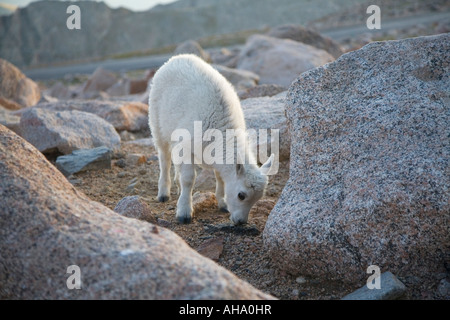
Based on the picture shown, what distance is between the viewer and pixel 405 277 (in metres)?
4.38

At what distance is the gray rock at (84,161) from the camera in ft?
28.0

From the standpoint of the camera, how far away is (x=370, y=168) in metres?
4.69

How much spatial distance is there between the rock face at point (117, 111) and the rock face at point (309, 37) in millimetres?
9297

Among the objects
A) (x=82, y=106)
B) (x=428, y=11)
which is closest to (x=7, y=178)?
(x=82, y=106)

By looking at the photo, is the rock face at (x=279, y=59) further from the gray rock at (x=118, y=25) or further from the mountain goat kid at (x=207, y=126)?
the gray rock at (x=118, y=25)

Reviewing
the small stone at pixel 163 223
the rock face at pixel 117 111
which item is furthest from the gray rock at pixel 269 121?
the rock face at pixel 117 111

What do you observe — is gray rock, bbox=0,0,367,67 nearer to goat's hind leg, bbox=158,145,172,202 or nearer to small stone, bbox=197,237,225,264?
goat's hind leg, bbox=158,145,172,202

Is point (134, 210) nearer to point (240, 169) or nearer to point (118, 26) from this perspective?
point (240, 169)

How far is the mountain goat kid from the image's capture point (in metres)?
6.77

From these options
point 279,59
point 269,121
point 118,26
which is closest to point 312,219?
point 269,121

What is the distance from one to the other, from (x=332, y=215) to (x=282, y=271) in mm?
843

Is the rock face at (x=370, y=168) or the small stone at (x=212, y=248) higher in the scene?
the rock face at (x=370, y=168)

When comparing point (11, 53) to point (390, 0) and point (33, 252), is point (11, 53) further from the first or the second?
point (33, 252)

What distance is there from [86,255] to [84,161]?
5.38 m
